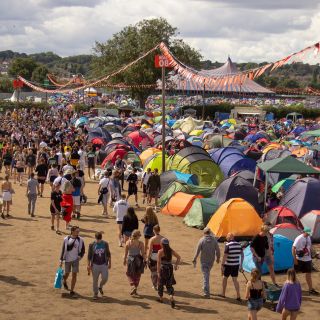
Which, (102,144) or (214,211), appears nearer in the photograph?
(214,211)

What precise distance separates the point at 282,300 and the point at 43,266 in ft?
18.6

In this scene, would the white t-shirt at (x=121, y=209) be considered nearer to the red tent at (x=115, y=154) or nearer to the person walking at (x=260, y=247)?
the person walking at (x=260, y=247)

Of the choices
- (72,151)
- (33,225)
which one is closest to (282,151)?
(72,151)

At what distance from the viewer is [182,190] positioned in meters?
19.8

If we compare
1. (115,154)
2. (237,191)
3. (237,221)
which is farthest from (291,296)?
(115,154)

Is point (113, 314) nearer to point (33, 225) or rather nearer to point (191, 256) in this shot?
point (191, 256)

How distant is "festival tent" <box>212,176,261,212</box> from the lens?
18.6 metres

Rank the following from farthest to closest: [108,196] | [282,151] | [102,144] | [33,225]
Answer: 1. [102,144]
2. [282,151]
3. [108,196]
4. [33,225]

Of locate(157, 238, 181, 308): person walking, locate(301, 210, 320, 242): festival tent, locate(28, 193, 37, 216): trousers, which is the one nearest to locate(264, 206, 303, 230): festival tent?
locate(301, 210, 320, 242): festival tent

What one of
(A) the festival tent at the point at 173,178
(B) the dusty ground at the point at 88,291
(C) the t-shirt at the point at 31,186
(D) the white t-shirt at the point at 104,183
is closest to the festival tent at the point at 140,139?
(A) the festival tent at the point at 173,178

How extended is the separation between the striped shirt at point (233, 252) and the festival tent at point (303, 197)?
20.6ft

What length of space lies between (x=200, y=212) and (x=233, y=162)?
27.4 feet

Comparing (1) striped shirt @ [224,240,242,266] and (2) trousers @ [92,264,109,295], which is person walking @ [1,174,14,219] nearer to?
(2) trousers @ [92,264,109,295]

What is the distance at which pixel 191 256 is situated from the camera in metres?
14.4
